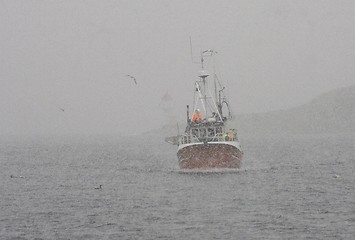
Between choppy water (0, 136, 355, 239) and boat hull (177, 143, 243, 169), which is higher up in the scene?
boat hull (177, 143, 243, 169)

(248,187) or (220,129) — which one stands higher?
(220,129)

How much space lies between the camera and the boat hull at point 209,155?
6342 centimetres

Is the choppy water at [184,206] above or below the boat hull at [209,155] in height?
below

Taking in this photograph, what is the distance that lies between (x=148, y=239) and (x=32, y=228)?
9202 mm

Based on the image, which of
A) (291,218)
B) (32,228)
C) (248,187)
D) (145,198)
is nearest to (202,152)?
(248,187)

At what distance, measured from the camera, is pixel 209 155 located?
64250 mm

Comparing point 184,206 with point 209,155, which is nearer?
point 184,206

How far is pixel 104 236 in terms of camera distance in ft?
113

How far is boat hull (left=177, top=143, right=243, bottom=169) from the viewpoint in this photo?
→ 208 feet

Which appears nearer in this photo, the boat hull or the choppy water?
the choppy water

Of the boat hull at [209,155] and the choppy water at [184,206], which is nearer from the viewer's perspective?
the choppy water at [184,206]

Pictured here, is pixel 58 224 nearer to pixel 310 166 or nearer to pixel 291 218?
pixel 291 218

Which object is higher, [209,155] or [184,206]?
[209,155]

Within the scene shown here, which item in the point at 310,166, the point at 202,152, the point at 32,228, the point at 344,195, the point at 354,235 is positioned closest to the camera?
the point at 354,235
